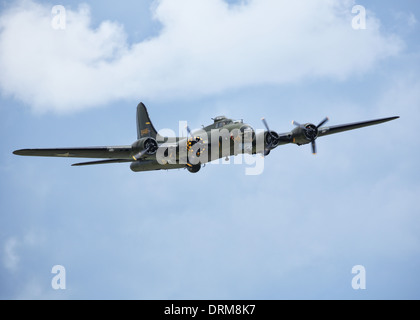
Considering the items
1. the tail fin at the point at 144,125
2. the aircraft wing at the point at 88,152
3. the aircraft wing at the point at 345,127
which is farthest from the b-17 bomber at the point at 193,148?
the tail fin at the point at 144,125

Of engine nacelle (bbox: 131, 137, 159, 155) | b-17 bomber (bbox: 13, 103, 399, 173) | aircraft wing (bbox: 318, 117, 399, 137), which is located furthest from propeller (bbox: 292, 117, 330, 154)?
engine nacelle (bbox: 131, 137, 159, 155)

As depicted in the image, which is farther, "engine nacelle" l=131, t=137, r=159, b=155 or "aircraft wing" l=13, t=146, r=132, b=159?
"engine nacelle" l=131, t=137, r=159, b=155

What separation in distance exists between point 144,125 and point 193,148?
9.33m

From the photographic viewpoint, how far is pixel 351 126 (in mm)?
43344

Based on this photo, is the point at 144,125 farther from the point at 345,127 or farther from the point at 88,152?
the point at 345,127

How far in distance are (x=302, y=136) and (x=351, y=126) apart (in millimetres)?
5314

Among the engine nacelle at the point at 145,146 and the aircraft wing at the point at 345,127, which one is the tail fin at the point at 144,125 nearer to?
the engine nacelle at the point at 145,146

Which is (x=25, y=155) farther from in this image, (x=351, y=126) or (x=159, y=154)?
(x=351, y=126)

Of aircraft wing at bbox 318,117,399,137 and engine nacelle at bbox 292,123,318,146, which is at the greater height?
aircraft wing at bbox 318,117,399,137

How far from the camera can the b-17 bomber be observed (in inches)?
1399

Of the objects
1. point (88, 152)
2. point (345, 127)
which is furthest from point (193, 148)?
point (345, 127)

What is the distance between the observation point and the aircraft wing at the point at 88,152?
34688 millimetres

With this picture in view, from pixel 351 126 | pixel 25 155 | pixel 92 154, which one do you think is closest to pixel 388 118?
pixel 351 126

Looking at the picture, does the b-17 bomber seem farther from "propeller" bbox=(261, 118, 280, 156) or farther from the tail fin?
the tail fin
